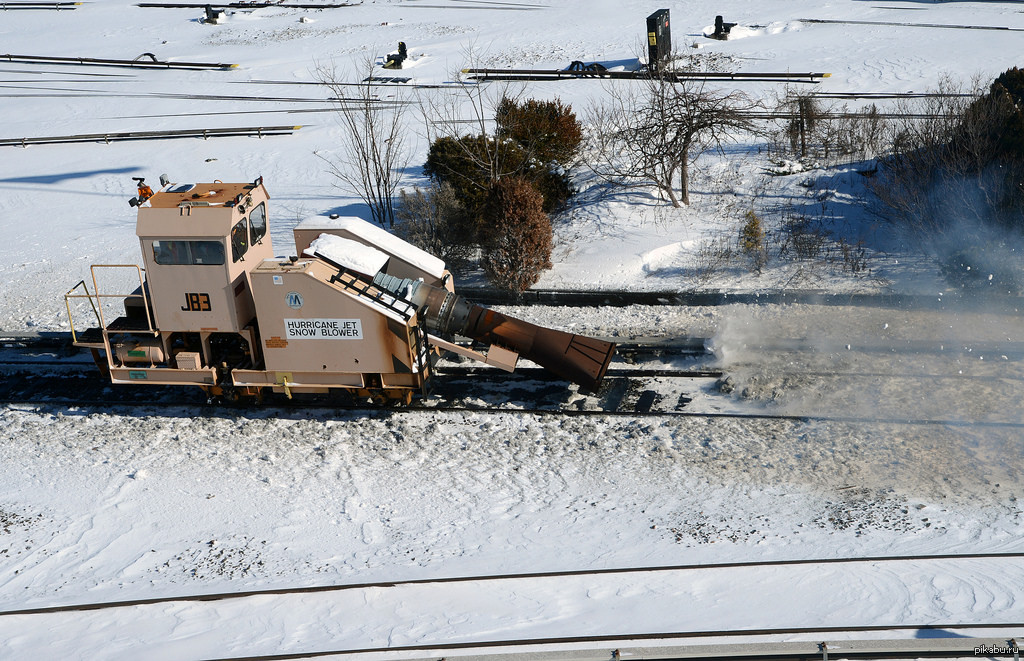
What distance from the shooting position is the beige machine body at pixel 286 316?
12.9 m

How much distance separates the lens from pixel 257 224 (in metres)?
13.9

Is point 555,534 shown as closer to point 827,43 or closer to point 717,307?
point 717,307

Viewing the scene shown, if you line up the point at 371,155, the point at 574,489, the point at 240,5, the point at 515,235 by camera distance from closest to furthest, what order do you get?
the point at 574,489
the point at 515,235
the point at 371,155
the point at 240,5

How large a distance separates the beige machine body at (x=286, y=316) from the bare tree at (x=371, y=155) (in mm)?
7705

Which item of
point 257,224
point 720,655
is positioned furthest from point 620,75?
point 720,655

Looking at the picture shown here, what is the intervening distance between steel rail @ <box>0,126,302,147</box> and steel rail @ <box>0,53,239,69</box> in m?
10.6

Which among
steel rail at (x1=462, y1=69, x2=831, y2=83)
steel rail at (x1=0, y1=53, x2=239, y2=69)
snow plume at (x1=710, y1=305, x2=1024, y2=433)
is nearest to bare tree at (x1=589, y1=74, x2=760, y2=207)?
steel rail at (x1=462, y1=69, x2=831, y2=83)

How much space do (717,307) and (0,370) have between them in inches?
571

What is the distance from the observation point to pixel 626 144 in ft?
77.9

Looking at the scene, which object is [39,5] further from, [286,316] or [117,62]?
[286,316]

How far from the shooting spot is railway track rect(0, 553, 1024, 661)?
326 inches

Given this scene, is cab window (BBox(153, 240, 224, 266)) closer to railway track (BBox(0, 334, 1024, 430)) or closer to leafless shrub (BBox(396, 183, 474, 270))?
railway track (BBox(0, 334, 1024, 430))

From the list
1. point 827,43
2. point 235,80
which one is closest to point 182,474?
point 235,80

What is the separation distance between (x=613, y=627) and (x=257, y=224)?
351 inches
